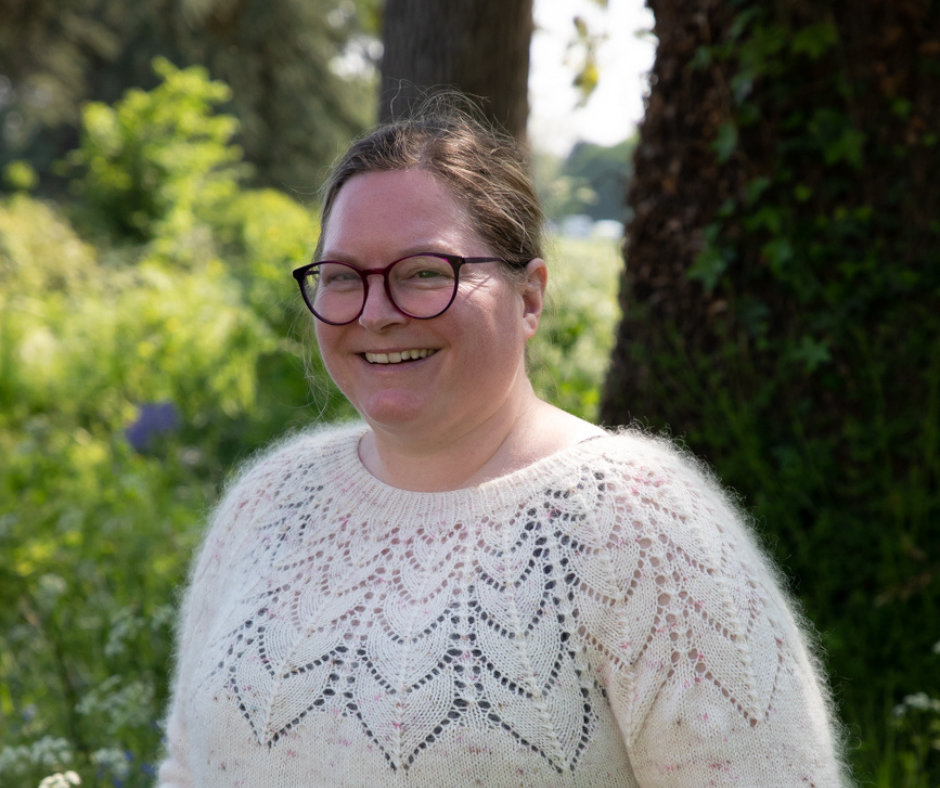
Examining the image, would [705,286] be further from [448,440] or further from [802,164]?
[448,440]

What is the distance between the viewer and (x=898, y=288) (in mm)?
2688

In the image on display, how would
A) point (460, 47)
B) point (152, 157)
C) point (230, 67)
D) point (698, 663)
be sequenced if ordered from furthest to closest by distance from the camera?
point (230, 67), point (152, 157), point (460, 47), point (698, 663)

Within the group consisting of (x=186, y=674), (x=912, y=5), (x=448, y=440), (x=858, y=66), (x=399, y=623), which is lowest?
(x=186, y=674)

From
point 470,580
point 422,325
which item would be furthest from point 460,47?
point 470,580

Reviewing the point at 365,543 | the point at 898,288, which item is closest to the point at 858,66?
the point at 898,288

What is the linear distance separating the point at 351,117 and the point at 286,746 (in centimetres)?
1869

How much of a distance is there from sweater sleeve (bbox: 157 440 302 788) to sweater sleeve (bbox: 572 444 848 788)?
0.80 meters

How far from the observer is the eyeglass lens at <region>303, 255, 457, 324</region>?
1.48 meters

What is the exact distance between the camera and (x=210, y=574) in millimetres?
1858

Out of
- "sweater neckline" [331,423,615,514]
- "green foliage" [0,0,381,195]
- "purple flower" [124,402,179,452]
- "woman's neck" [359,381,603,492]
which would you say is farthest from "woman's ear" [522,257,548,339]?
"green foliage" [0,0,381,195]

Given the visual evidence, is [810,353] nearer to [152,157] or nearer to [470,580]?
[470,580]

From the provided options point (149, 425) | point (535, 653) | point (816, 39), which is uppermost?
point (816, 39)

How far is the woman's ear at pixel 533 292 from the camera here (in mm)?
1652

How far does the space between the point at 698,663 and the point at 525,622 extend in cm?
27
